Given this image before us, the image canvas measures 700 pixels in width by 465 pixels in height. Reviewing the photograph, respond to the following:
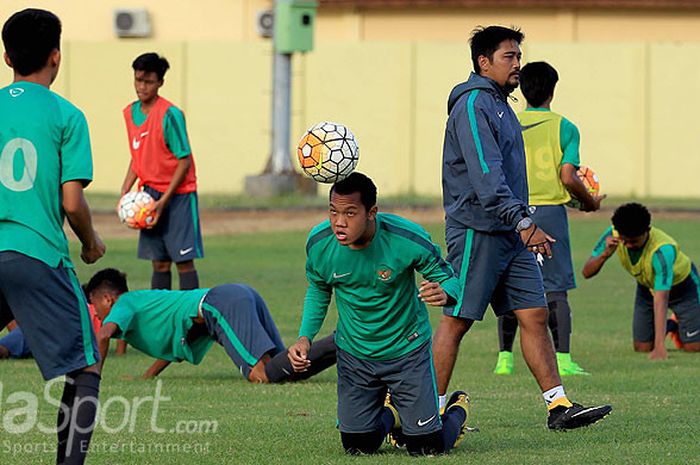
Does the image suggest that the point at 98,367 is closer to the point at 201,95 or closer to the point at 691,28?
the point at 201,95

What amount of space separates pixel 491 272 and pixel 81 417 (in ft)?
9.04

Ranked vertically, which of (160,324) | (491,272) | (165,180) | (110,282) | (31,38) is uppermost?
(31,38)

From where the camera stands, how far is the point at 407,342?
24.7 feet

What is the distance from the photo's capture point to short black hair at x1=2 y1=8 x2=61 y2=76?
20.8ft

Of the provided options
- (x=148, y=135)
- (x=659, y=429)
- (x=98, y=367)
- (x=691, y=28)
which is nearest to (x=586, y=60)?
(x=691, y=28)

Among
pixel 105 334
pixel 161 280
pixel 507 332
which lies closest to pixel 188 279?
pixel 161 280

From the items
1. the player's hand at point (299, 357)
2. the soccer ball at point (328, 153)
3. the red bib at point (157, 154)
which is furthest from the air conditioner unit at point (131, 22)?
the player's hand at point (299, 357)

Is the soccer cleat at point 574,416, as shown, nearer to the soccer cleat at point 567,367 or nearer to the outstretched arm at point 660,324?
the soccer cleat at point 567,367

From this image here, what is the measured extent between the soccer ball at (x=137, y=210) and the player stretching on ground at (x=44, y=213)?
650 centimetres

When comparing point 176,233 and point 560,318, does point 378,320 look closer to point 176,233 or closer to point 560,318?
point 560,318

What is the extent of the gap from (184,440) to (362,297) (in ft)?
4.33

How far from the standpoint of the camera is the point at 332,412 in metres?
9.20

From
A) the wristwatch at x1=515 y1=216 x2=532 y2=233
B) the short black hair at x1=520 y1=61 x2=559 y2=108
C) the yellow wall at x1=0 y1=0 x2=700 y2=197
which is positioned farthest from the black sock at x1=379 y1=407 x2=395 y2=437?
the yellow wall at x1=0 y1=0 x2=700 y2=197

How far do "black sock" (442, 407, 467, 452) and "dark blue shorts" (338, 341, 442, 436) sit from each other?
0.33ft
